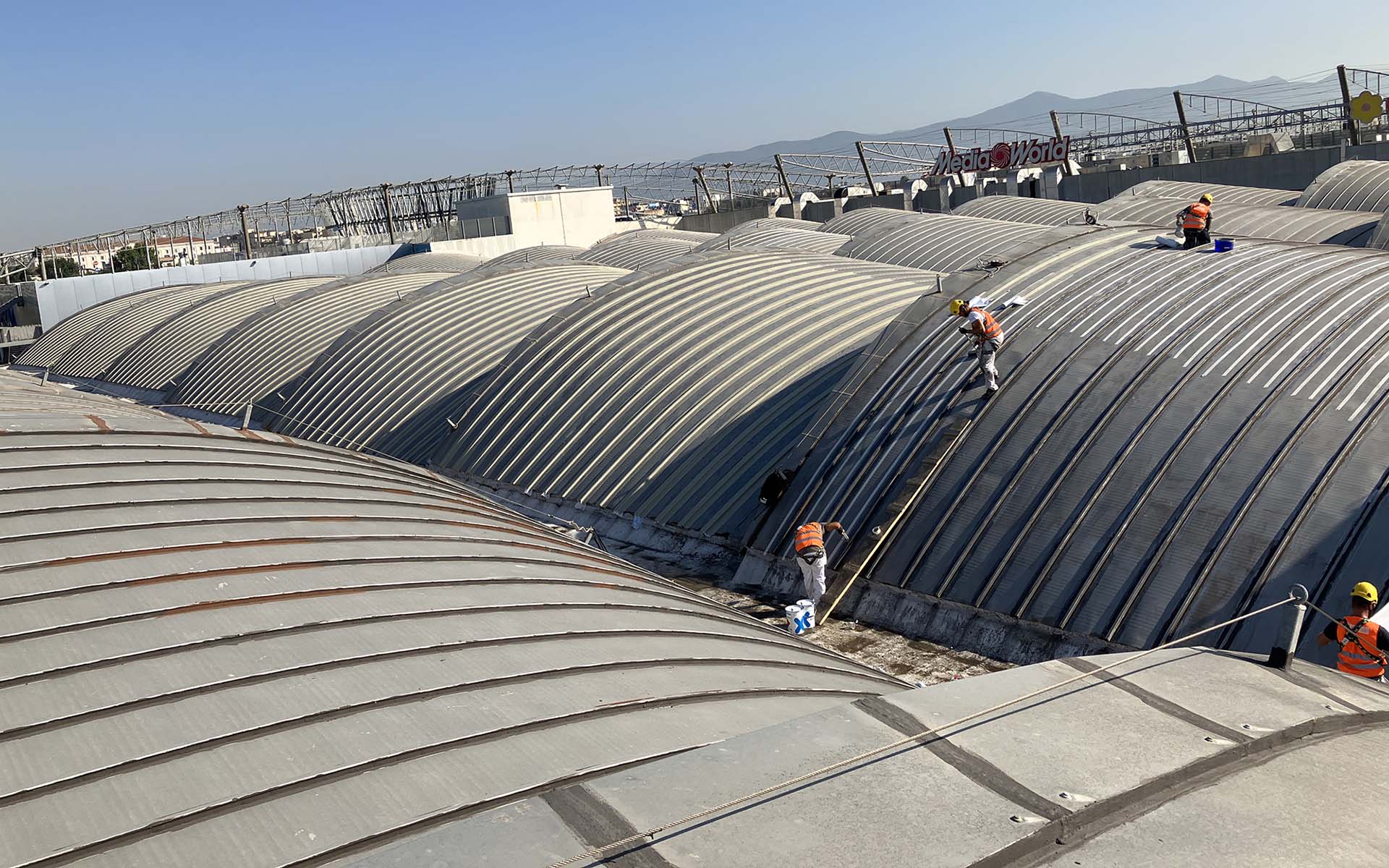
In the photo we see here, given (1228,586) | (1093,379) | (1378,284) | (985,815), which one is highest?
(1378,284)

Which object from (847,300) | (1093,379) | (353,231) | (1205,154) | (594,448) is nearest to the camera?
(1093,379)

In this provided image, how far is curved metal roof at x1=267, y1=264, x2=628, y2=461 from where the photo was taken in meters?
29.8

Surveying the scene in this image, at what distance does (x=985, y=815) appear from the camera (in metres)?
6.32

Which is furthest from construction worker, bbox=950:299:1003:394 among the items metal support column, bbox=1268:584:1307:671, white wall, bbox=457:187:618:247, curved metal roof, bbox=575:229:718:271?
white wall, bbox=457:187:618:247

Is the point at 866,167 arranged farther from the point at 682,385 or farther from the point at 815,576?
the point at 815,576

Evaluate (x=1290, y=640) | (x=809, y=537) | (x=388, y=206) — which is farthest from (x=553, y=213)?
(x=1290, y=640)

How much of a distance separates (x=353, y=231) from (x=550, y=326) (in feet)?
210

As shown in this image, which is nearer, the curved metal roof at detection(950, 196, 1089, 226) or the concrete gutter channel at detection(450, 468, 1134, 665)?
the concrete gutter channel at detection(450, 468, 1134, 665)

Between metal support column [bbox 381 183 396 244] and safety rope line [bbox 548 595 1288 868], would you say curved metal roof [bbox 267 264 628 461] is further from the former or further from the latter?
metal support column [bbox 381 183 396 244]

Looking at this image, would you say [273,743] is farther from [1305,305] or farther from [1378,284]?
[1378,284]

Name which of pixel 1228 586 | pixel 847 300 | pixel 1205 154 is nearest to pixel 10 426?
pixel 1228 586

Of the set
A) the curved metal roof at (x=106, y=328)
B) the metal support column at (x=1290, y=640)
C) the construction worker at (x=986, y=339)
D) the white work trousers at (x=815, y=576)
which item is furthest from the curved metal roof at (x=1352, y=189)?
the curved metal roof at (x=106, y=328)

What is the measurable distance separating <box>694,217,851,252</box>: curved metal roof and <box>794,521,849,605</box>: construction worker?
25.7m

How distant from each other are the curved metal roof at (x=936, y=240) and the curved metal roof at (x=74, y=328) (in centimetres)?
3241
